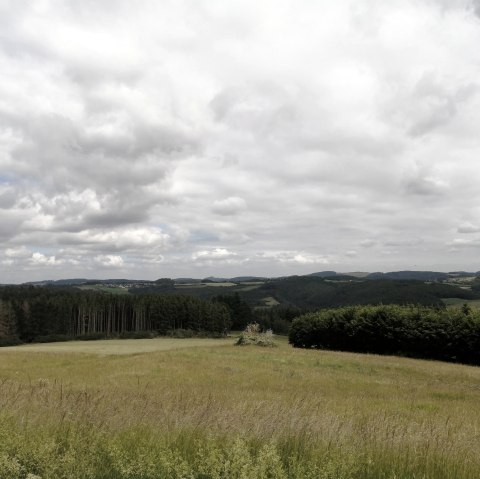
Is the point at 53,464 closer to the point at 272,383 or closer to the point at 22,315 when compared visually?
the point at 272,383

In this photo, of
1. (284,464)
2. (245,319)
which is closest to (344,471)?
(284,464)

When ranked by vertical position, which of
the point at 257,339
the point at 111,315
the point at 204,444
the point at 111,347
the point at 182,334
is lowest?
the point at 182,334

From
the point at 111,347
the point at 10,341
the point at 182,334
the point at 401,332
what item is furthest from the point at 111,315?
the point at 401,332

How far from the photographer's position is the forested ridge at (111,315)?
397 ft

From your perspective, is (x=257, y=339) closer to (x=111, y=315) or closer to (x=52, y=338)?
(x=52, y=338)

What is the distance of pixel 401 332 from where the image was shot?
59.2 metres

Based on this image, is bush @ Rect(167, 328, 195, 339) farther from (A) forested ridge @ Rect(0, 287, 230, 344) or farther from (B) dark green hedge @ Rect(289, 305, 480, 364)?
(B) dark green hedge @ Rect(289, 305, 480, 364)

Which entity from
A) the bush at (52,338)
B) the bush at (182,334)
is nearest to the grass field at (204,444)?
the bush at (182,334)

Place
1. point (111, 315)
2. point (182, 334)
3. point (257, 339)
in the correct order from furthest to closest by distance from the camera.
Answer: point (111, 315), point (182, 334), point (257, 339)

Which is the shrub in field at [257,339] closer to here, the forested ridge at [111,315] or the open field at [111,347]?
the open field at [111,347]

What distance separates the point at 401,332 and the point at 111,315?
100203 millimetres

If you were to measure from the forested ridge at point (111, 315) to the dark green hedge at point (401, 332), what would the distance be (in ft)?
200

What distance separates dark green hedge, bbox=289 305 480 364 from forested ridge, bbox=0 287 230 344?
6099cm

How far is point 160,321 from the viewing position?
133500 mm
